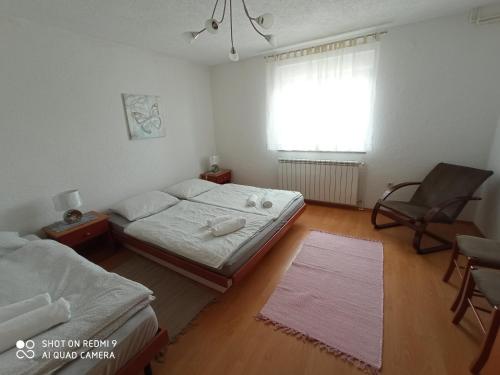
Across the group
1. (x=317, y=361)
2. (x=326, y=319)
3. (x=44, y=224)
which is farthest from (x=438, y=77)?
(x=44, y=224)

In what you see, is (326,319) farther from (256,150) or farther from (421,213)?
(256,150)

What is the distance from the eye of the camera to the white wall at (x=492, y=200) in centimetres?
236

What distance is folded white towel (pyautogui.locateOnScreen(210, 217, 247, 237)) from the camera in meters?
2.06

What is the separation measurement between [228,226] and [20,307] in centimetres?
139

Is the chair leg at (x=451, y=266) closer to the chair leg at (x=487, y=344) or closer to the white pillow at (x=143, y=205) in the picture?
the chair leg at (x=487, y=344)

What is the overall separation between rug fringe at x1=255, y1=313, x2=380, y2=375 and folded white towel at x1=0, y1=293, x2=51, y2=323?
4.35 ft

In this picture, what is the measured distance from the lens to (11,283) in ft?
4.69

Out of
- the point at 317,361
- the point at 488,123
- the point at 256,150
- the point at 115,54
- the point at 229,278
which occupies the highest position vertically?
the point at 115,54

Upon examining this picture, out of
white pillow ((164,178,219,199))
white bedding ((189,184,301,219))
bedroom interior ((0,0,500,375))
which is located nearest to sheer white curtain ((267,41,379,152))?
bedroom interior ((0,0,500,375))

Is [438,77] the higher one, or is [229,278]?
[438,77]

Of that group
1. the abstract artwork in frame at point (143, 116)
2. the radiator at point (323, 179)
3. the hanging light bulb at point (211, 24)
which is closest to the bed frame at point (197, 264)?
the radiator at point (323, 179)

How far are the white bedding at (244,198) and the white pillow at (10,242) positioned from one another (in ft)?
5.61

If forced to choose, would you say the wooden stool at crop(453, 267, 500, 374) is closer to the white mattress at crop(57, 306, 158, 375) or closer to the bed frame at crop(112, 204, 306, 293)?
the bed frame at crop(112, 204, 306, 293)

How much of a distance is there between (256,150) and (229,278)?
111 inches
